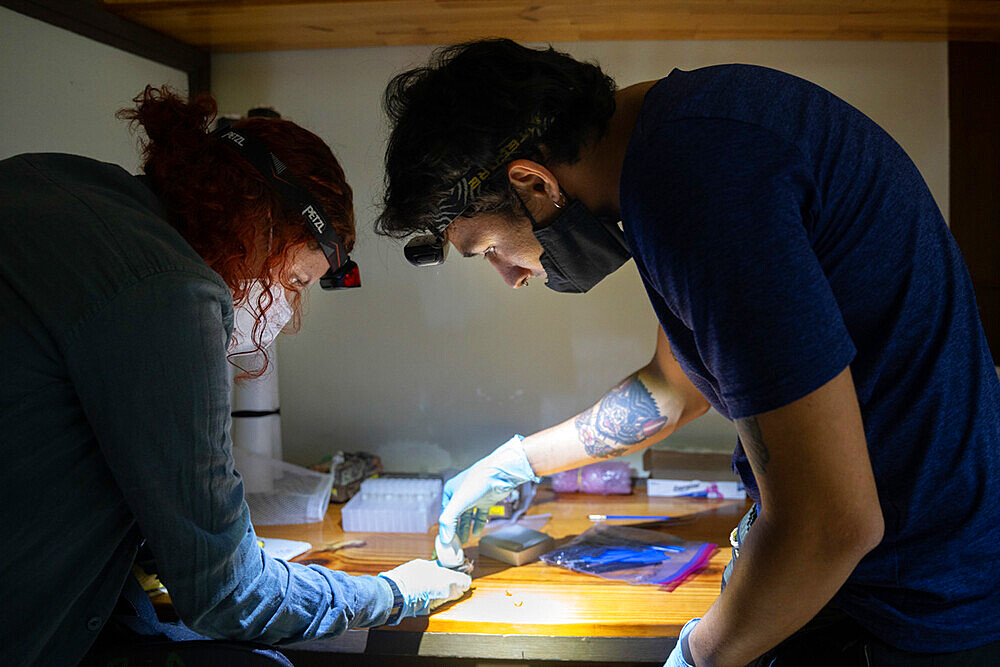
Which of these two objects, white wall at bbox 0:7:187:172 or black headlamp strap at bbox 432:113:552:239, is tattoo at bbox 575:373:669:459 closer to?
black headlamp strap at bbox 432:113:552:239

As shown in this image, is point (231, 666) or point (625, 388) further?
point (625, 388)

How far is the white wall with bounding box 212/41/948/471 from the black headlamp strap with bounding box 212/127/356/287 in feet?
2.80

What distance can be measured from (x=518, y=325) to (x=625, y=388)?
501 mm

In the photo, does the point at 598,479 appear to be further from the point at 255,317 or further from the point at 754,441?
the point at 754,441

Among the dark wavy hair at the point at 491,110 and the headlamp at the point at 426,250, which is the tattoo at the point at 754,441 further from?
the headlamp at the point at 426,250

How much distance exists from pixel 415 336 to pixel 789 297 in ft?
4.29

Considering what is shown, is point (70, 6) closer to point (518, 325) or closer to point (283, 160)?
point (283, 160)

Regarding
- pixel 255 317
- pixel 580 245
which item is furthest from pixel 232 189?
pixel 580 245

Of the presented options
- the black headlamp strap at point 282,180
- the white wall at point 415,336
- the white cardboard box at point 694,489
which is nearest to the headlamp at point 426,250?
the black headlamp strap at point 282,180

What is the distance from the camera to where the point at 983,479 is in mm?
699

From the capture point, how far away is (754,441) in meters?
0.63

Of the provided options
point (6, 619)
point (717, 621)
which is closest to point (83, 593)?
point (6, 619)

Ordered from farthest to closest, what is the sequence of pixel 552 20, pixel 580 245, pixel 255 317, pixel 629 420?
A: 1. pixel 552 20
2. pixel 629 420
3. pixel 255 317
4. pixel 580 245

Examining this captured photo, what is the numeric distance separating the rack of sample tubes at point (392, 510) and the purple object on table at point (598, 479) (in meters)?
0.30
